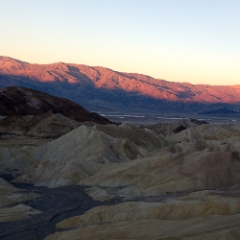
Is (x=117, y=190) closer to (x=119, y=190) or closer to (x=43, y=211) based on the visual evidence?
(x=119, y=190)

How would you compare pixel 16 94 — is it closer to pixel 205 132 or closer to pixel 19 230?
pixel 205 132

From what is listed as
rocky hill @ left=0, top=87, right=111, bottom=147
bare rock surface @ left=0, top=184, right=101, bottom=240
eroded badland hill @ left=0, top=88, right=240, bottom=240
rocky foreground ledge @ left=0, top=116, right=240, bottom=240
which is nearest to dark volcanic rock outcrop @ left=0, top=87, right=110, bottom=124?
rocky hill @ left=0, top=87, right=111, bottom=147

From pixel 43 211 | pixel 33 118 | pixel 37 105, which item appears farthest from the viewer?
pixel 37 105

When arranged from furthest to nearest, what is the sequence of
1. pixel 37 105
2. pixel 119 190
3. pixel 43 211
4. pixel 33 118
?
pixel 37 105 < pixel 33 118 < pixel 119 190 < pixel 43 211

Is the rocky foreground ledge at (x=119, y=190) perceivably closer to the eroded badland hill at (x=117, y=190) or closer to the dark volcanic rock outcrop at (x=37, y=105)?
the eroded badland hill at (x=117, y=190)

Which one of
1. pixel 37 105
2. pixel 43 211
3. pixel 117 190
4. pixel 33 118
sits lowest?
pixel 43 211

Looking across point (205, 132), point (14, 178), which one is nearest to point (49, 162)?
point (14, 178)

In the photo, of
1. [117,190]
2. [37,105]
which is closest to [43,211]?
[117,190]

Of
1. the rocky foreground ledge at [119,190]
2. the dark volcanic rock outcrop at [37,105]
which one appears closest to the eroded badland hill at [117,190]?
the rocky foreground ledge at [119,190]

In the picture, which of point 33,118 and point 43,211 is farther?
point 33,118

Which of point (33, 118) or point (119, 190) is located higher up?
point (33, 118)

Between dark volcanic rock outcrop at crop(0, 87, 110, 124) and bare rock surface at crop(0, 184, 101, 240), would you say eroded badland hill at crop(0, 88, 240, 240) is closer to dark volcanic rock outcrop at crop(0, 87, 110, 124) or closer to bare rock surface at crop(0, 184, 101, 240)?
bare rock surface at crop(0, 184, 101, 240)
